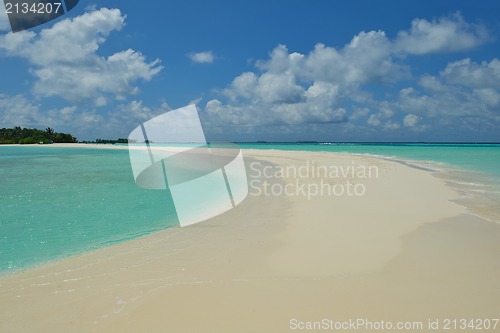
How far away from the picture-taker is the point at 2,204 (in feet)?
34.2

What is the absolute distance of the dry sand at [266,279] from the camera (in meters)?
3.45

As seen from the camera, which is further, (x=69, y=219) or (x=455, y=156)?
(x=455, y=156)

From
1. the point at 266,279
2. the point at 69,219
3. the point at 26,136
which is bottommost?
the point at 266,279

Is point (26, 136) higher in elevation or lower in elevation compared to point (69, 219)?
higher

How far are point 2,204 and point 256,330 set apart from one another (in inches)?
432

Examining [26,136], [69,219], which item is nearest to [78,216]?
[69,219]

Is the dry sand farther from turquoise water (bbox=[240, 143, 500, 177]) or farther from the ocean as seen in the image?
turquoise water (bbox=[240, 143, 500, 177])

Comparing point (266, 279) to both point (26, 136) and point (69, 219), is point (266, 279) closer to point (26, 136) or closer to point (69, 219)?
point (69, 219)

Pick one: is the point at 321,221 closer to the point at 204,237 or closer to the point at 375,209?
the point at 375,209

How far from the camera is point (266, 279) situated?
4.35m

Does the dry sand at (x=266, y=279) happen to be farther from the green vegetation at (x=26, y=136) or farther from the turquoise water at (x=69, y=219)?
the green vegetation at (x=26, y=136)

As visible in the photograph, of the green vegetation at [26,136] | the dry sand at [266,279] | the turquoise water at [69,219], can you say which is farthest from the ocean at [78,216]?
the green vegetation at [26,136]

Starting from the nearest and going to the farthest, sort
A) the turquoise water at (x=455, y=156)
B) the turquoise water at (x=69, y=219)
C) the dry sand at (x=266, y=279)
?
the dry sand at (x=266, y=279)
the turquoise water at (x=69, y=219)
the turquoise water at (x=455, y=156)

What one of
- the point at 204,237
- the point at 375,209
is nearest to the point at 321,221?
the point at 375,209
